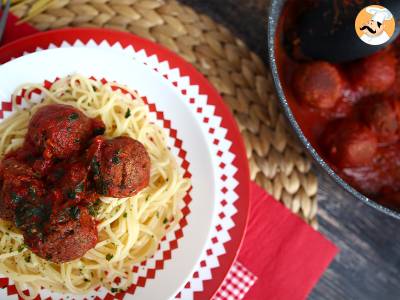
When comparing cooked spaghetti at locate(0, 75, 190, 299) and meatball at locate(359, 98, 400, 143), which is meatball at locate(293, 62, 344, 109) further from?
cooked spaghetti at locate(0, 75, 190, 299)

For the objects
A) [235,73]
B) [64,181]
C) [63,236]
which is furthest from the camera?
[235,73]

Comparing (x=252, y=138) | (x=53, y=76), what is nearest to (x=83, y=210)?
(x=53, y=76)

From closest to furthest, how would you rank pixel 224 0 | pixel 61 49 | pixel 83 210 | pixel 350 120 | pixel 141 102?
pixel 83 210 → pixel 61 49 → pixel 141 102 → pixel 350 120 → pixel 224 0

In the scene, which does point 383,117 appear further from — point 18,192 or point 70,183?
point 18,192

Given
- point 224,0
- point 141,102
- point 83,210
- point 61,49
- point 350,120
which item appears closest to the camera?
point 83,210

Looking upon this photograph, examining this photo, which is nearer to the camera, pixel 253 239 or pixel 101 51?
pixel 101 51

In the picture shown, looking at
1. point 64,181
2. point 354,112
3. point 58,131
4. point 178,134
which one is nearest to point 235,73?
point 178,134

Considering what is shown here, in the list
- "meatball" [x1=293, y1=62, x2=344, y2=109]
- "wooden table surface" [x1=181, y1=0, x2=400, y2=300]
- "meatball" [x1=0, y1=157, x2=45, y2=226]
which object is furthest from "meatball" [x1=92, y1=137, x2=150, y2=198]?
"wooden table surface" [x1=181, y1=0, x2=400, y2=300]

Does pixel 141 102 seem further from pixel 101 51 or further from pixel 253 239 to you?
pixel 253 239
